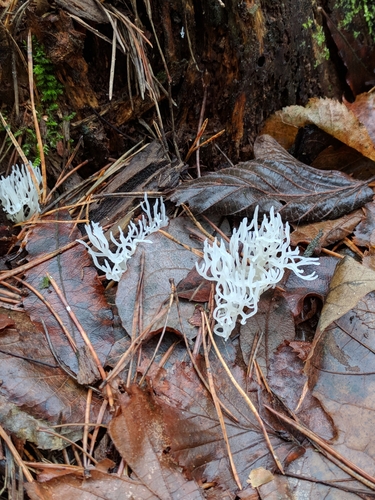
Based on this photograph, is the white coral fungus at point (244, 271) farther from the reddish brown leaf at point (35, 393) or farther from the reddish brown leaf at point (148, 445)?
the reddish brown leaf at point (35, 393)

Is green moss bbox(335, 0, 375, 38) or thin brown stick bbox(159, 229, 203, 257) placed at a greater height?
green moss bbox(335, 0, 375, 38)

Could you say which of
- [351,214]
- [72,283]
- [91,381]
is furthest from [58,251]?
[351,214]

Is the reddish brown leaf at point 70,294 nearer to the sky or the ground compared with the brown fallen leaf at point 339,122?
nearer to the ground

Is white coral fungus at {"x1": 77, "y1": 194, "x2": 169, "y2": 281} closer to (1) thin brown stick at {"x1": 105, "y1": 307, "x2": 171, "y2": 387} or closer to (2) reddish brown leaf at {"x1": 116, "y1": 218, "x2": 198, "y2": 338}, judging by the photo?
(2) reddish brown leaf at {"x1": 116, "y1": 218, "x2": 198, "y2": 338}

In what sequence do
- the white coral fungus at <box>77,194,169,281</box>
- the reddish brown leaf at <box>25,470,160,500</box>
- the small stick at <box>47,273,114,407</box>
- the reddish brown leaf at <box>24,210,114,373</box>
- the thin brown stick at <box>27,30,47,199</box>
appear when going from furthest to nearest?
the thin brown stick at <box>27,30,47,199</box>
the white coral fungus at <box>77,194,169,281</box>
the reddish brown leaf at <box>24,210,114,373</box>
the small stick at <box>47,273,114,407</box>
the reddish brown leaf at <box>25,470,160,500</box>

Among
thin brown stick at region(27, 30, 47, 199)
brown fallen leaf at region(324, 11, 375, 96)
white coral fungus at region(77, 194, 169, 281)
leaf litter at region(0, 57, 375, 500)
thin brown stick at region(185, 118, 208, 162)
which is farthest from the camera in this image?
brown fallen leaf at region(324, 11, 375, 96)

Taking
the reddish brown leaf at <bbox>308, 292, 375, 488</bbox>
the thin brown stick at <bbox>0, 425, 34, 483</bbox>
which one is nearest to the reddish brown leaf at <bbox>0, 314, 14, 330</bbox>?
the thin brown stick at <bbox>0, 425, 34, 483</bbox>

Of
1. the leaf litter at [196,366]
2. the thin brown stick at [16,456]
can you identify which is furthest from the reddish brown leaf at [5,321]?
the thin brown stick at [16,456]
